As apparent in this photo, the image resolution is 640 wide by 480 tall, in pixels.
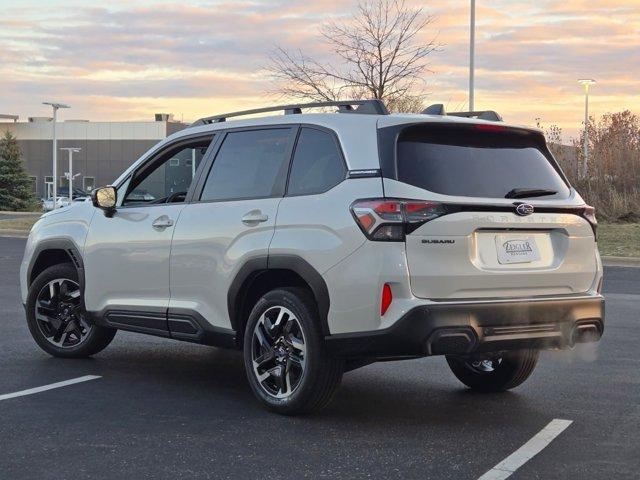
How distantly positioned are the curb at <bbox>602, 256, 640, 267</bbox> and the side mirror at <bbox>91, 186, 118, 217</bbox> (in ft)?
44.6

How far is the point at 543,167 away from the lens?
650 cm

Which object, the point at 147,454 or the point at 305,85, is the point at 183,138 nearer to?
the point at 147,454

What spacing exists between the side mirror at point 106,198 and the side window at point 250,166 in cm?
96

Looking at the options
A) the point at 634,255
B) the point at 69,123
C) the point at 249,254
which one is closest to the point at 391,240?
the point at 249,254

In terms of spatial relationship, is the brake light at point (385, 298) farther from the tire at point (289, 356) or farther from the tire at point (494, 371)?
the tire at point (494, 371)

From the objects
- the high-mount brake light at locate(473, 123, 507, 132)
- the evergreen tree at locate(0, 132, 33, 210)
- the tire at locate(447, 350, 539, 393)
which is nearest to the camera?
the high-mount brake light at locate(473, 123, 507, 132)

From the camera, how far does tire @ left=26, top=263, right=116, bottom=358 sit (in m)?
8.23

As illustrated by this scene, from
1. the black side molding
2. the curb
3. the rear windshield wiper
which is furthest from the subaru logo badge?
the curb

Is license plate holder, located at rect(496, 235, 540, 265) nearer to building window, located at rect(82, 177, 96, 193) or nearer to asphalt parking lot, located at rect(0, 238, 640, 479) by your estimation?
asphalt parking lot, located at rect(0, 238, 640, 479)

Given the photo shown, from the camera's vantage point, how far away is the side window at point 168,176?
7.48 m

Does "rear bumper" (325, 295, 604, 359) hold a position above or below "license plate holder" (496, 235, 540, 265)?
below

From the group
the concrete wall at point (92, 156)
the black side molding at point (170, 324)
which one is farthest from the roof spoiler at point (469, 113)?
the concrete wall at point (92, 156)

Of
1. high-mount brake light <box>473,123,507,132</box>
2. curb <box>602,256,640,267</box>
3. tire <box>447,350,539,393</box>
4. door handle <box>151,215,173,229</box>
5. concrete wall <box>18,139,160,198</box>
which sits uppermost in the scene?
concrete wall <box>18,139,160,198</box>

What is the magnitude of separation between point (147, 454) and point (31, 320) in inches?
134
